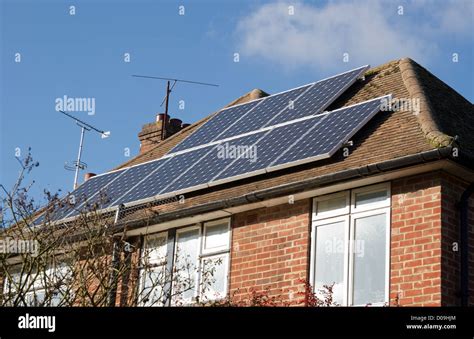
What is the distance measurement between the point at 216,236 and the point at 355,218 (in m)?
3.12

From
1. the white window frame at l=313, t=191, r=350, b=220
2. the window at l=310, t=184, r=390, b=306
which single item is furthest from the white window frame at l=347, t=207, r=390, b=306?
the white window frame at l=313, t=191, r=350, b=220

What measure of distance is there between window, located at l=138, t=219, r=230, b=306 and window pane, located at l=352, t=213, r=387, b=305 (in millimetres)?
2488

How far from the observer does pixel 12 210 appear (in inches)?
581

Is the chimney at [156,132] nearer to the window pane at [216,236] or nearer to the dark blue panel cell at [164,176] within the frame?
the dark blue panel cell at [164,176]

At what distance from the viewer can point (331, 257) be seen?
1603 centimetres

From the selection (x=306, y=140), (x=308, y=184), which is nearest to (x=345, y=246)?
(x=308, y=184)

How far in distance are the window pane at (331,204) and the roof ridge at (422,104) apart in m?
1.75

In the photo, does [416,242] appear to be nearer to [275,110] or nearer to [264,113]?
[275,110]

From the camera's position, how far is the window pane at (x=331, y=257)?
1576 centimetres
